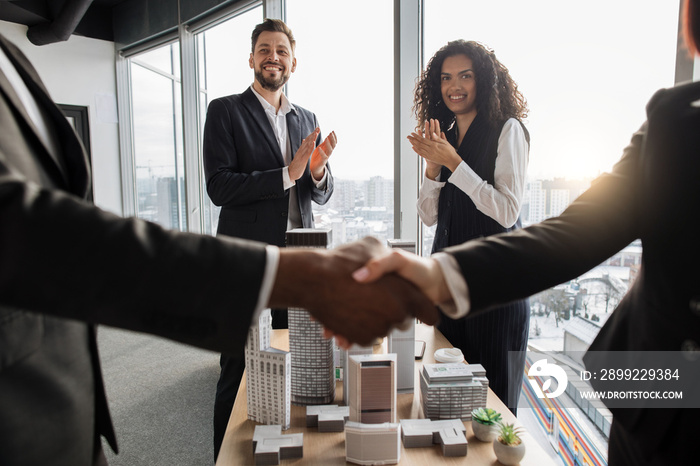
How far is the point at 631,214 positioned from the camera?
3.03 ft

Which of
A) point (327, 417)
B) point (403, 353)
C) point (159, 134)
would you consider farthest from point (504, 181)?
point (159, 134)

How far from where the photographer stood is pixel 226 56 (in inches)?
192

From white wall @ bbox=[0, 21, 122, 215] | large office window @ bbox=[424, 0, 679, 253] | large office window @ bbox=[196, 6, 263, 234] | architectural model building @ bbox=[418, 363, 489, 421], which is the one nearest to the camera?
architectural model building @ bbox=[418, 363, 489, 421]

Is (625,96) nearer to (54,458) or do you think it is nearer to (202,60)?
(54,458)

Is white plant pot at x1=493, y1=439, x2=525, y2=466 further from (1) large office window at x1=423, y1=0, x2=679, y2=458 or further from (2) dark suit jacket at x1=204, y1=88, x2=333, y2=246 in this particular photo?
(2) dark suit jacket at x1=204, y1=88, x2=333, y2=246

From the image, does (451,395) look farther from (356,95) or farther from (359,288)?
(356,95)

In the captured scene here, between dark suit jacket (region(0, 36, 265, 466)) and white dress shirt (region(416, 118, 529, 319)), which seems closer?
dark suit jacket (region(0, 36, 265, 466))

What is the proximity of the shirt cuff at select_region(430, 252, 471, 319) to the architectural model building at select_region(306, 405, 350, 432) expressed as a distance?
1.74 ft

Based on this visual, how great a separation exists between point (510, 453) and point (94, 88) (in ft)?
24.4

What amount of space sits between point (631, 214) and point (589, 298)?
1.15 meters

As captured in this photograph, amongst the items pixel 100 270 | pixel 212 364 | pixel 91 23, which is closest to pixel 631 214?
pixel 100 270

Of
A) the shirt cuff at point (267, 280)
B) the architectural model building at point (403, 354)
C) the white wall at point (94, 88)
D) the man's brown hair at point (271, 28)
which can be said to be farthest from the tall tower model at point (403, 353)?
the white wall at point (94, 88)

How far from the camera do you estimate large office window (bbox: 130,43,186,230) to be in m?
5.95

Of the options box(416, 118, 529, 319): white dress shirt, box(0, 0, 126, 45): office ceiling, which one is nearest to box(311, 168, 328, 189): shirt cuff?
box(416, 118, 529, 319): white dress shirt
